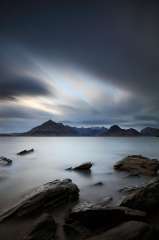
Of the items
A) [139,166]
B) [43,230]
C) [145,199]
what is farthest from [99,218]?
[139,166]

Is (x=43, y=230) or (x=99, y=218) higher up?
(x=99, y=218)

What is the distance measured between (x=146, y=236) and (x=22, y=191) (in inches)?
394

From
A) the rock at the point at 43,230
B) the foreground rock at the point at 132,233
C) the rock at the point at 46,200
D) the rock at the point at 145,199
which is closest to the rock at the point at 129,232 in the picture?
the foreground rock at the point at 132,233

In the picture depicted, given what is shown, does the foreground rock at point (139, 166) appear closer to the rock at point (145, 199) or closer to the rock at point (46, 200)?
the rock at point (145, 199)

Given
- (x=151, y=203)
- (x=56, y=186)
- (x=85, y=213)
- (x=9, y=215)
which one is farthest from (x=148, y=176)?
(x=9, y=215)

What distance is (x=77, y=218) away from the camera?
7.50 meters

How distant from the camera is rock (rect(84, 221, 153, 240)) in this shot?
5559 millimetres

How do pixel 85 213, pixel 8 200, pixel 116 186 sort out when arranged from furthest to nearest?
1. pixel 116 186
2. pixel 8 200
3. pixel 85 213

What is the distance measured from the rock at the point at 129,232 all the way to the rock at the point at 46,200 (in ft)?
11.6

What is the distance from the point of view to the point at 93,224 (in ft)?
23.1

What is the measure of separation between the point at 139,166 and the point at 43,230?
16240 millimetres

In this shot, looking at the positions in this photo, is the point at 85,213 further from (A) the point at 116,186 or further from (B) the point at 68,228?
(A) the point at 116,186

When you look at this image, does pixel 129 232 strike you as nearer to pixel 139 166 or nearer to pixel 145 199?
pixel 145 199

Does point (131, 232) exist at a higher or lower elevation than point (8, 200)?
higher
